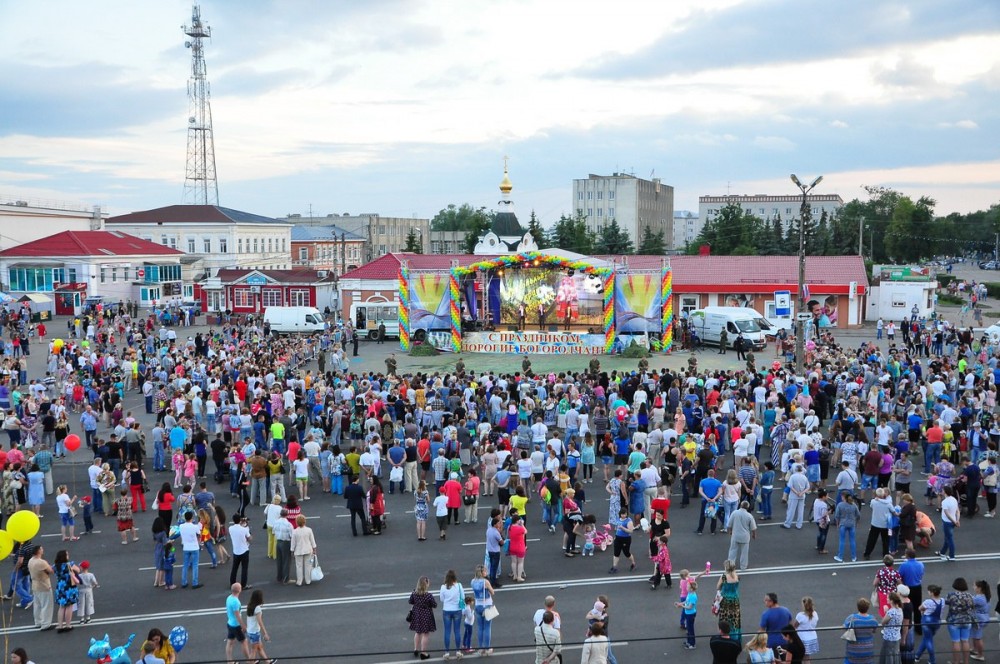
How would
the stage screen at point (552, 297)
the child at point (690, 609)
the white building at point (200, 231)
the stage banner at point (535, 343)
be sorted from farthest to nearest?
the white building at point (200, 231) < the stage screen at point (552, 297) < the stage banner at point (535, 343) < the child at point (690, 609)

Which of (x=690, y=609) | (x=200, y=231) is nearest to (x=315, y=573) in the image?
(x=690, y=609)

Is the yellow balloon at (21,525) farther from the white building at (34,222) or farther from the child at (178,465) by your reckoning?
the white building at (34,222)

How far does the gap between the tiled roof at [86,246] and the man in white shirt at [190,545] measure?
47.3 metres

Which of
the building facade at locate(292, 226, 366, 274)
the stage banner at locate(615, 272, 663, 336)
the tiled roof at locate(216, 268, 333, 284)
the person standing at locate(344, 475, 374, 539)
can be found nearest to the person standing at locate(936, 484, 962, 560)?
the person standing at locate(344, 475, 374, 539)

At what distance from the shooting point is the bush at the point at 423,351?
38312 millimetres

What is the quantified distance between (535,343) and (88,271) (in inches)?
1267

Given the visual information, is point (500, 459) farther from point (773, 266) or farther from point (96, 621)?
point (773, 266)

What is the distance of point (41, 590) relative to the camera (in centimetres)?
1279

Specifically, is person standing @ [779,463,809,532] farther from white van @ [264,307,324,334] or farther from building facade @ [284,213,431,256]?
building facade @ [284,213,431,256]

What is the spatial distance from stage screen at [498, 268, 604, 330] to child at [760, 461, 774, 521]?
72.9ft

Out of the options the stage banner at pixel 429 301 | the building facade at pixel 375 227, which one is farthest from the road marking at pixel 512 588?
the building facade at pixel 375 227

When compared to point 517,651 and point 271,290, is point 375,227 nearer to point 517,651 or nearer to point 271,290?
point 271,290

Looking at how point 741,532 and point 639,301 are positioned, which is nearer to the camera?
point 741,532

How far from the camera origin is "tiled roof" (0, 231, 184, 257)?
56469mm
